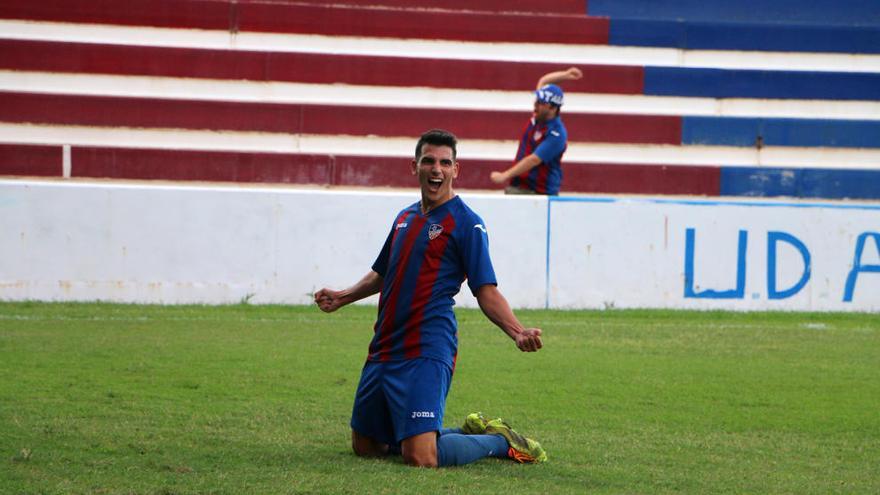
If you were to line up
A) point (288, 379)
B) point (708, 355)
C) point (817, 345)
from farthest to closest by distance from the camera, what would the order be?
point (817, 345) < point (708, 355) < point (288, 379)

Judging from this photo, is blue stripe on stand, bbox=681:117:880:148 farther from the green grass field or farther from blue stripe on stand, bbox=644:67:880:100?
the green grass field

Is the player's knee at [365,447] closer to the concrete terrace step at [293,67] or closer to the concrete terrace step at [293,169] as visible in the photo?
the concrete terrace step at [293,169]

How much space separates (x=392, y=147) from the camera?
17.1 metres

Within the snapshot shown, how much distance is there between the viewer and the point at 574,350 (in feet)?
33.1

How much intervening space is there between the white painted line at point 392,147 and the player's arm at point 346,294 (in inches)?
406

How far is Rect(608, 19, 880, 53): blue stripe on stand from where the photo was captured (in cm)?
1869

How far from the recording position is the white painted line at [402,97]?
17.0 metres

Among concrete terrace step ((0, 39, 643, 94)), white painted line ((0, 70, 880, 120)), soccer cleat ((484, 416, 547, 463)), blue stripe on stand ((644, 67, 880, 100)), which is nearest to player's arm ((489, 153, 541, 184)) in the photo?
white painted line ((0, 70, 880, 120))

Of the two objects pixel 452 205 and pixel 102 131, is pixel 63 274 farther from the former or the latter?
pixel 452 205

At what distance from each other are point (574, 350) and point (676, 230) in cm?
325

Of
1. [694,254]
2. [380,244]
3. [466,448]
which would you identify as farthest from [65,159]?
[466,448]

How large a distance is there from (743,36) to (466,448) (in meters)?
14.2

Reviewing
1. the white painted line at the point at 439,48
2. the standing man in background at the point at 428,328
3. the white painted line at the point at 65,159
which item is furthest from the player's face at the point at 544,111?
the standing man in background at the point at 428,328

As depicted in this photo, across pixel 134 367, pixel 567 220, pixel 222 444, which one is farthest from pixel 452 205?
pixel 567 220
